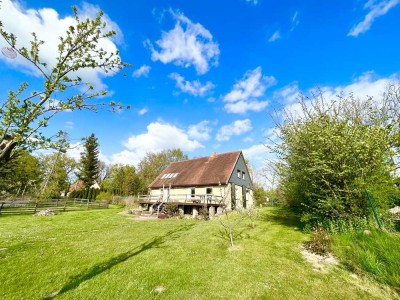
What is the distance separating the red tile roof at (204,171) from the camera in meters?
26.9

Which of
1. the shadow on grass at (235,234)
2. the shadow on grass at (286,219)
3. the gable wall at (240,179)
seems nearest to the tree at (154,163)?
the gable wall at (240,179)

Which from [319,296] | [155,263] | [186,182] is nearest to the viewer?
[319,296]

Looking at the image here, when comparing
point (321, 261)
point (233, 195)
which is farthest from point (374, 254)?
point (233, 195)

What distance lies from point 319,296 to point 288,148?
359 inches

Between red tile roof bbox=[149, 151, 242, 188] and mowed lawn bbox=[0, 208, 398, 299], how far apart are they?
594 inches

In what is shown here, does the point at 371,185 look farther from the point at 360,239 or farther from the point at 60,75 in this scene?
the point at 60,75

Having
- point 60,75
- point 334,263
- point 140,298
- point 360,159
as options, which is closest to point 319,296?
point 334,263

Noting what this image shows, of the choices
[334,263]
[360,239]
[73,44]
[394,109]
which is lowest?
[334,263]

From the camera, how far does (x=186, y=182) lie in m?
29.0

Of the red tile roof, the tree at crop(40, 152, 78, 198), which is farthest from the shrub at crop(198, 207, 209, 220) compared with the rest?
the tree at crop(40, 152, 78, 198)

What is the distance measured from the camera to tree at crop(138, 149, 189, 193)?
54.4 m

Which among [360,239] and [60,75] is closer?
[60,75]

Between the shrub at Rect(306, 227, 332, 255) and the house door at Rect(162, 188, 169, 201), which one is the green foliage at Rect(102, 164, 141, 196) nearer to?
the house door at Rect(162, 188, 169, 201)

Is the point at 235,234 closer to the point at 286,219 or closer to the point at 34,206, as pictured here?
the point at 286,219
